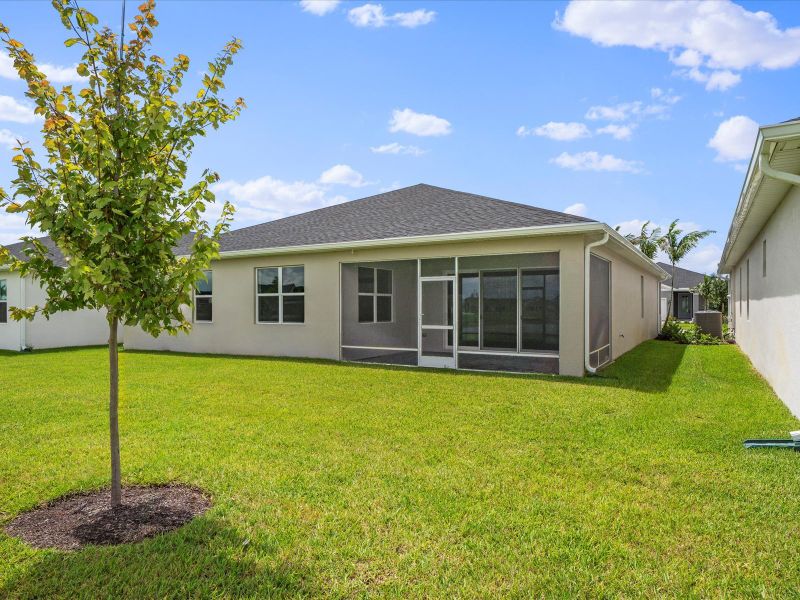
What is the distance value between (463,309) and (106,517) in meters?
11.7

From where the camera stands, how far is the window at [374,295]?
13.6m

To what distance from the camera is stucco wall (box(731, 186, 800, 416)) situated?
6.14 meters

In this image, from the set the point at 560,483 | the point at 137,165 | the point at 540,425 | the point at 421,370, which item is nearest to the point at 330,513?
the point at 560,483

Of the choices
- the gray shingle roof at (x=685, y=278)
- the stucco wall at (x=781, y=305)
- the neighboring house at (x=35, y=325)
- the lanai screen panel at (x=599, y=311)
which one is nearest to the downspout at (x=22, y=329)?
the neighboring house at (x=35, y=325)

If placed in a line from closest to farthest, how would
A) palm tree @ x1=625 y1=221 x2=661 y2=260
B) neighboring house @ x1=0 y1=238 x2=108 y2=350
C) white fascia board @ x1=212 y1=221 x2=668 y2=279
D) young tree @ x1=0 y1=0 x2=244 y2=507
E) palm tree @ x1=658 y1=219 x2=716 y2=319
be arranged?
young tree @ x1=0 y1=0 x2=244 y2=507 < white fascia board @ x1=212 y1=221 x2=668 y2=279 < neighboring house @ x1=0 y1=238 x2=108 y2=350 < palm tree @ x1=658 y1=219 x2=716 y2=319 < palm tree @ x1=625 y1=221 x2=661 y2=260

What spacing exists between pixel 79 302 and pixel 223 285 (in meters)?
11.3

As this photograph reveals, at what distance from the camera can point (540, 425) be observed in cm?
580

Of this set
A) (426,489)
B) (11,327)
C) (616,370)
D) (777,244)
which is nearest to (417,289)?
(616,370)

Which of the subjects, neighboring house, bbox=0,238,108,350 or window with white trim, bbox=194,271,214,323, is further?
neighboring house, bbox=0,238,108,350

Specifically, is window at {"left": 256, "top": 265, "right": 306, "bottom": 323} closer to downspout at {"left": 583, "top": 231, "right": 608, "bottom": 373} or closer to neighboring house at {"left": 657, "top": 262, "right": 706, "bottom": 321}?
downspout at {"left": 583, "top": 231, "right": 608, "bottom": 373}

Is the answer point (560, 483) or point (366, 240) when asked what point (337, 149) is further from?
point (560, 483)

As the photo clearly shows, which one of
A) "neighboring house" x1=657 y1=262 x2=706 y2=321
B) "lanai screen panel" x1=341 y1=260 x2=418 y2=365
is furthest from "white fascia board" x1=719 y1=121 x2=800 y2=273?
"neighboring house" x1=657 y1=262 x2=706 y2=321

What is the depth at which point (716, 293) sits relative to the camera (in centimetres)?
3009

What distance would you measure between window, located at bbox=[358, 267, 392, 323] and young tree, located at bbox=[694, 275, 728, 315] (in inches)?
964
